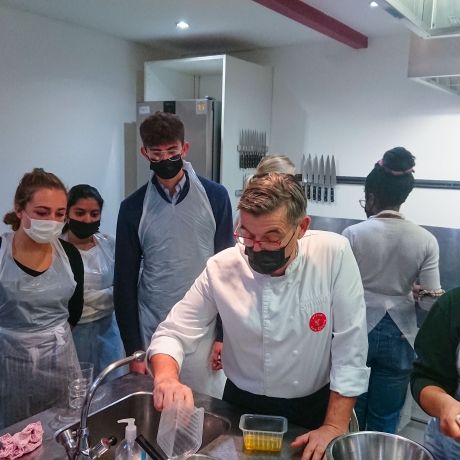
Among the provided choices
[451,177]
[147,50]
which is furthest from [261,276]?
[147,50]

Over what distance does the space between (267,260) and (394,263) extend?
96 centimetres

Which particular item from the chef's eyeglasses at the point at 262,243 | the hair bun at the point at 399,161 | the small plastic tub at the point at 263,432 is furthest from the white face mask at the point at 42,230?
the hair bun at the point at 399,161

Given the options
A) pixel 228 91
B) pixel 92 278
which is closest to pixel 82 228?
pixel 92 278

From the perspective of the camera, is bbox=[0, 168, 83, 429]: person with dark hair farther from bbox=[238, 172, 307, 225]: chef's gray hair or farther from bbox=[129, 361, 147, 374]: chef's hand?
bbox=[238, 172, 307, 225]: chef's gray hair

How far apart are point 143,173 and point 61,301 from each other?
1774 millimetres

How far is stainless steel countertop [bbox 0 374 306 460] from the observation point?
983 mm

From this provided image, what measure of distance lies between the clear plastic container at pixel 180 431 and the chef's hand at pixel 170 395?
1 cm

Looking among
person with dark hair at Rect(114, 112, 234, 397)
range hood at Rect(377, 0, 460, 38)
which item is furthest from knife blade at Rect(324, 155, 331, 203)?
range hood at Rect(377, 0, 460, 38)

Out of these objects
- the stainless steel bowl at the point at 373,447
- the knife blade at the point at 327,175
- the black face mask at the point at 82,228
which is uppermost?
the knife blade at the point at 327,175

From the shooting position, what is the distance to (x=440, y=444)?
3.31 feet

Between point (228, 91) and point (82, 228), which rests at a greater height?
point (228, 91)

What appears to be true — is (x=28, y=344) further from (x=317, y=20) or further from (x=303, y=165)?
(x=303, y=165)

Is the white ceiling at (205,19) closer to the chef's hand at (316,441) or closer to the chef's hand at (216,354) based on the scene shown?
the chef's hand at (216,354)

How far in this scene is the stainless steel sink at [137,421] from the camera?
44.3 inches
